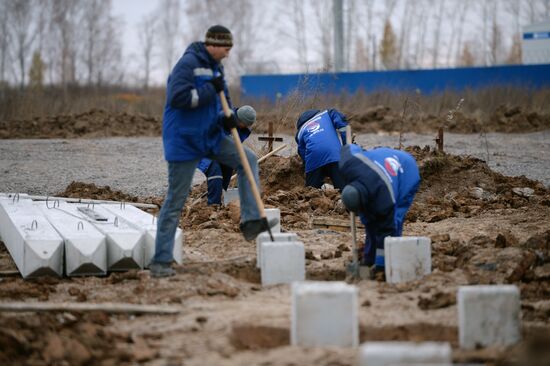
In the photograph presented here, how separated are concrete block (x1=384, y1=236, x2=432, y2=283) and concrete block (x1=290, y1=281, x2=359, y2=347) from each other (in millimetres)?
1707

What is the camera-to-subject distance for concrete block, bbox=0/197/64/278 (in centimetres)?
695

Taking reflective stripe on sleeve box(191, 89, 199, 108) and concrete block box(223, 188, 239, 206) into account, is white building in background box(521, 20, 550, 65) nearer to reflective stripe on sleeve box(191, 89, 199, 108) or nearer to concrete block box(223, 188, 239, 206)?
concrete block box(223, 188, 239, 206)

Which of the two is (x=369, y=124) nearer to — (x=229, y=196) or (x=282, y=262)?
(x=229, y=196)

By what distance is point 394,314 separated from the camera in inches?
224

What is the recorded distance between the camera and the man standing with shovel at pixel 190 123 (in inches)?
→ 263

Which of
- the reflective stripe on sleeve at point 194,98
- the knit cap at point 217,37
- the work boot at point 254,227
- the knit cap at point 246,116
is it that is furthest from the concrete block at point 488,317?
the knit cap at point 246,116

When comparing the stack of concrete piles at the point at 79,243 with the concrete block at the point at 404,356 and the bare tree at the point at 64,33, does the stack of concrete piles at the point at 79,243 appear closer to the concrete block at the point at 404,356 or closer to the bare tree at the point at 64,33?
the concrete block at the point at 404,356

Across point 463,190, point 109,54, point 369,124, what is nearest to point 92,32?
point 109,54

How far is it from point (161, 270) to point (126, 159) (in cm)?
1151

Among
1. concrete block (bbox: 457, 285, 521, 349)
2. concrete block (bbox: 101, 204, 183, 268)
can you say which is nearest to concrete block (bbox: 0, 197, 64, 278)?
concrete block (bbox: 101, 204, 183, 268)

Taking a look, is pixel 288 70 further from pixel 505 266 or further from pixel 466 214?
pixel 505 266

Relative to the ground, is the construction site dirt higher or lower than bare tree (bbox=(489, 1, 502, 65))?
lower

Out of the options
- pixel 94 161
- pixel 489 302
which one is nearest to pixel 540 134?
pixel 94 161

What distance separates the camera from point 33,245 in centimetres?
697
